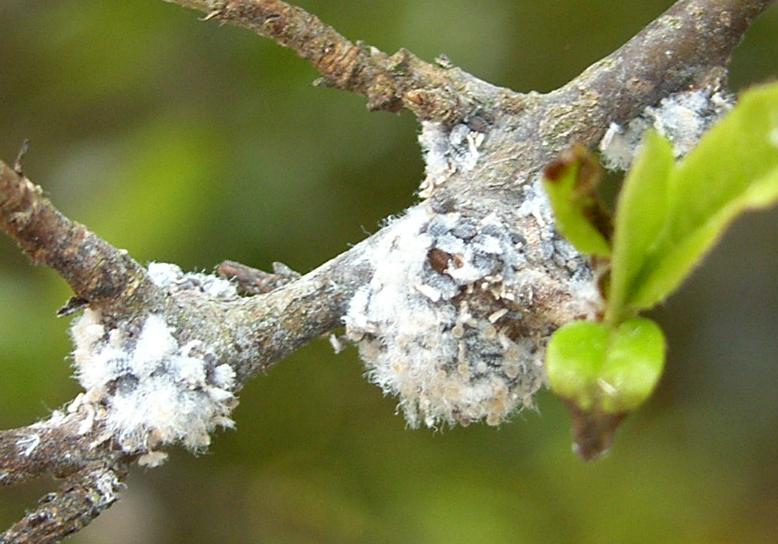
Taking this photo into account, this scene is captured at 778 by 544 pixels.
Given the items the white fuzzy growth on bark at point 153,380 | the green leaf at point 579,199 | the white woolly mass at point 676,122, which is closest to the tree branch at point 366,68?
the white woolly mass at point 676,122

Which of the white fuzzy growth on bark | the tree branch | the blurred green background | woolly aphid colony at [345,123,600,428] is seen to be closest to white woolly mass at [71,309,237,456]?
the white fuzzy growth on bark

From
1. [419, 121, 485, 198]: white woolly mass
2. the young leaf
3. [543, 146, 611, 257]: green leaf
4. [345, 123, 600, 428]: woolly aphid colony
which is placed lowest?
the young leaf

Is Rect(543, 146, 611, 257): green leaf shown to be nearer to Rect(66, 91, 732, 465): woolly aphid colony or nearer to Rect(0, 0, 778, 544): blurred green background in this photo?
Rect(66, 91, 732, 465): woolly aphid colony

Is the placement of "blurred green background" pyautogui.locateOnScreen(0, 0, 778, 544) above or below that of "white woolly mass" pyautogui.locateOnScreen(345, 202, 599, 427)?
above

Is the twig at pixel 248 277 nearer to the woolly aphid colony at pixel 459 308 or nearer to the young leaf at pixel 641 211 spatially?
the woolly aphid colony at pixel 459 308

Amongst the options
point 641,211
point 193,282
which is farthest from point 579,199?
point 193,282

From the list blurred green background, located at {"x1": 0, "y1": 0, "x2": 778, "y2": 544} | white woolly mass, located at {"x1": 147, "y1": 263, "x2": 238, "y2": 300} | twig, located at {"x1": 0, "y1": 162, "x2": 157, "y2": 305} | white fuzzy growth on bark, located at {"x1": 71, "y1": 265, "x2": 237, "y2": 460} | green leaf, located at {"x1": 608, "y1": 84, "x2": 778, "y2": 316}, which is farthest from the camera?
blurred green background, located at {"x1": 0, "y1": 0, "x2": 778, "y2": 544}

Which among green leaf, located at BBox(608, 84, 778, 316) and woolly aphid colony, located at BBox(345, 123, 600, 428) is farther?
woolly aphid colony, located at BBox(345, 123, 600, 428)
